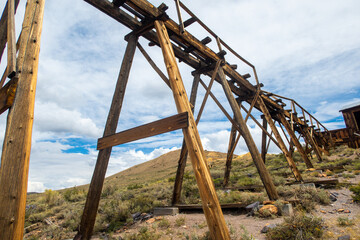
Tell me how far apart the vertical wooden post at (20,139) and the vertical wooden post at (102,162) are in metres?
1.65

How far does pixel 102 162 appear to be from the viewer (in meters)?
3.58

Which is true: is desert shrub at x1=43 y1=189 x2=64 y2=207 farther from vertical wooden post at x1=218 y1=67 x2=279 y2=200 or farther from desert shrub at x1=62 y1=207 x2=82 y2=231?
vertical wooden post at x1=218 y1=67 x2=279 y2=200

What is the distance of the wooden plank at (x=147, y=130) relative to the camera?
9.27ft

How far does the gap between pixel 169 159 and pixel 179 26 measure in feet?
126

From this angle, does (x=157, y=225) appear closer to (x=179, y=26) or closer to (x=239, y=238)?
(x=239, y=238)

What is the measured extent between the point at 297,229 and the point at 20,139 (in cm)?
365

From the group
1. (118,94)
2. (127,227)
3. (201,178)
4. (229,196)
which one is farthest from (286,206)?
(118,94)

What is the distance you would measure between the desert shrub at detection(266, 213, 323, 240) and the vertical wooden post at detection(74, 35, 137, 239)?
289cm

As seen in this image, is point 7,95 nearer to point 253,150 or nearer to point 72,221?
point 72,221

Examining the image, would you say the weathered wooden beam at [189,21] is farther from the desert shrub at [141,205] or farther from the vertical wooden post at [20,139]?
the desert shrub at [141,205]

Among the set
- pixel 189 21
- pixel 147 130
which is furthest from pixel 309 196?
pixel 189 21

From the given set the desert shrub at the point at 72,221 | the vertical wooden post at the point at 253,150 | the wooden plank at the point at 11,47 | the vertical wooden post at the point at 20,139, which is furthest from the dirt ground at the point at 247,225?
the wooden plank at the point at 11,47

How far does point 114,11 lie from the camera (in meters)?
4.05

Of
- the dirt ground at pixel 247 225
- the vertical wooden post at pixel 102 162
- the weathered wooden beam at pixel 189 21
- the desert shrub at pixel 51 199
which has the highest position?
the weathered wooden beam at pixel 189 21
